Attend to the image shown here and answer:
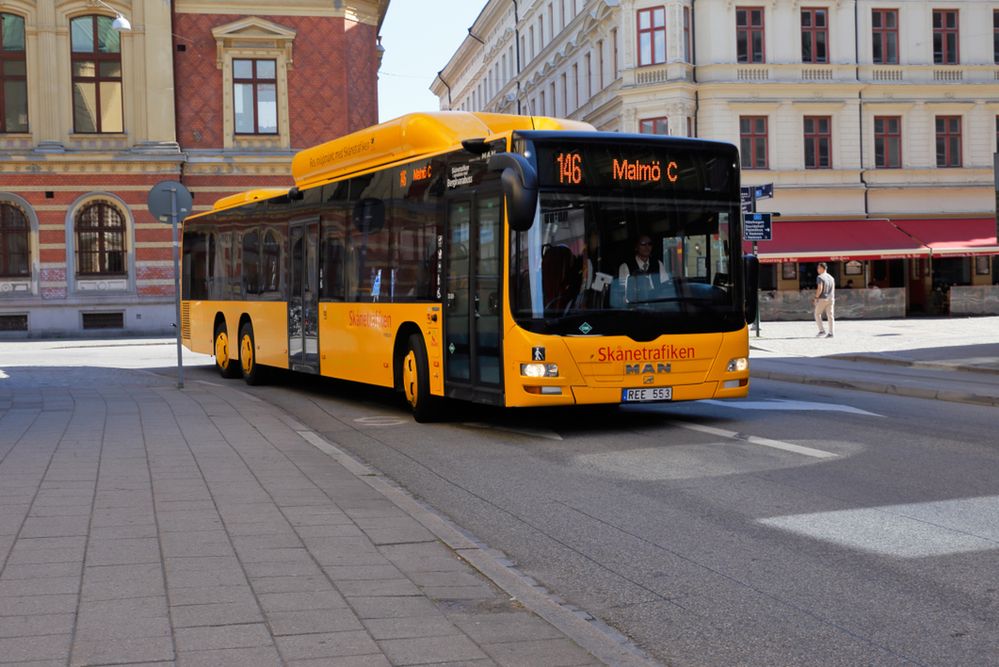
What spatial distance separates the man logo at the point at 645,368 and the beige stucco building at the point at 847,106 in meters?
33.8

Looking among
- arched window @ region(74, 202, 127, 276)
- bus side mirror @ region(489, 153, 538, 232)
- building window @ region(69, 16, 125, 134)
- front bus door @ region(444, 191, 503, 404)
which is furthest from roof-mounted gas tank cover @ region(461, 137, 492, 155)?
building window @ region(69, 16, 125, 134)

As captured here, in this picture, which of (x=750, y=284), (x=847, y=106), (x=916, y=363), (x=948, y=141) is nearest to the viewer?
(x=750, y=284)

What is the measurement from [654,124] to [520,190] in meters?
36.3

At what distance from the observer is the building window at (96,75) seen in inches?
1617

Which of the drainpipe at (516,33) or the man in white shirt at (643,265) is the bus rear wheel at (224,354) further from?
the drainpipe at (516,33)

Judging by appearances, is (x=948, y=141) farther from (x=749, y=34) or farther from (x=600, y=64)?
(x=600, y=64)

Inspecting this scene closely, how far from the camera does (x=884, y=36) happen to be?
155 feet

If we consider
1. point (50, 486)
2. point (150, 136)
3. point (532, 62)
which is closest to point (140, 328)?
point (150, 136)

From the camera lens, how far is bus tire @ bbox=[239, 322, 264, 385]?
2017 cm

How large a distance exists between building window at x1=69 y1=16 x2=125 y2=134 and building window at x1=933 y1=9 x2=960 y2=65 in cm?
2865

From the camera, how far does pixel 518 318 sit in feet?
38.8

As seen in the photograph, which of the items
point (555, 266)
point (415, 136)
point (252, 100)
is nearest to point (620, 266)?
point (555, 266)

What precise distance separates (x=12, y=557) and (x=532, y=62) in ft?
196

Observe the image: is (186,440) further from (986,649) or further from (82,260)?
(82,260)
